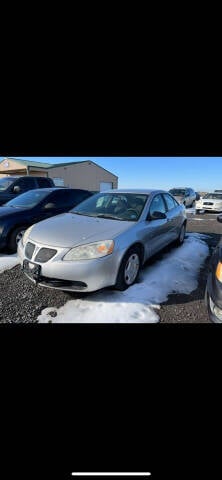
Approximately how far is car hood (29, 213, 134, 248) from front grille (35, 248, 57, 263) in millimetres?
78

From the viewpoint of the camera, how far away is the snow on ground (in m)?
2.42

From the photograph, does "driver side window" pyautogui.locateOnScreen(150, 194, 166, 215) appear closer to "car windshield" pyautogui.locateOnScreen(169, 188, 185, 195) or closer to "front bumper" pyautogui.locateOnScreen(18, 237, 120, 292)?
"front bumper" pyautogui.locateOnScreen(18, 237, 120, 292)

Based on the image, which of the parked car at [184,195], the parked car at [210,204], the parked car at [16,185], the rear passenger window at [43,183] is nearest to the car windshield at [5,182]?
the parked car at [16,185]

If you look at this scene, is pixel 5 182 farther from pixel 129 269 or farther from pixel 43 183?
pixel 129 269

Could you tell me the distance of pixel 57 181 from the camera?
22391 mm

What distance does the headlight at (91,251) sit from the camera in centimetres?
252

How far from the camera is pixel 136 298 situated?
281 centimetres

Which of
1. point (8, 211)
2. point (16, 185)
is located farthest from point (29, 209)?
point (16, 185)

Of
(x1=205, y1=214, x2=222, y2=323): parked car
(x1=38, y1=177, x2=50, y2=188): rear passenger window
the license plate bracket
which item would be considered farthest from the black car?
(x1=205, y1=214, x2=222, y2=323): parked car

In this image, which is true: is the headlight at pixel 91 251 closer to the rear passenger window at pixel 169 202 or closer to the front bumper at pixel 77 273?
the front bumper at pixel 77 273
